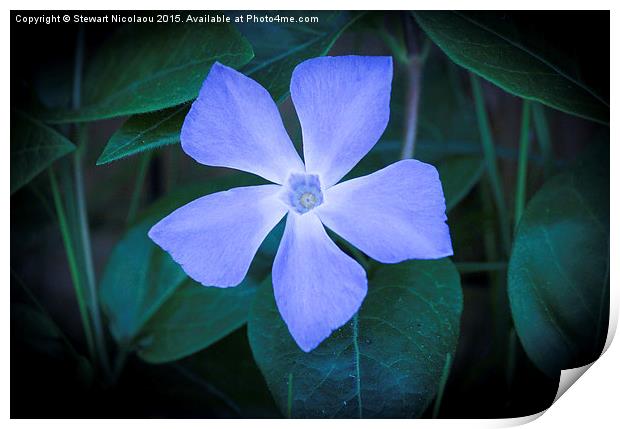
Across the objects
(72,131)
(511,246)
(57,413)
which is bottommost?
(57,413)

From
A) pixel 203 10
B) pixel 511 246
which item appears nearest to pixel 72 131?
pixel 203 10

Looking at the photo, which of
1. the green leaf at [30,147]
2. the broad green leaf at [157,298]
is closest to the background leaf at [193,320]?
the broad green leaf at [157,298]

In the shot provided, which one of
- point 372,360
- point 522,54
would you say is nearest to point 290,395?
point 372,360

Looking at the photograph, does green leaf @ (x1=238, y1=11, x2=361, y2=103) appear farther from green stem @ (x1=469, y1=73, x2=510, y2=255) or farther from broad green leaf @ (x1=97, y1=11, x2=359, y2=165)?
green stem @ (x1=469, y1=73, x2=510, y2=255)

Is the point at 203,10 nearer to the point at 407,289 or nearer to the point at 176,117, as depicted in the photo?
the point at 176,117

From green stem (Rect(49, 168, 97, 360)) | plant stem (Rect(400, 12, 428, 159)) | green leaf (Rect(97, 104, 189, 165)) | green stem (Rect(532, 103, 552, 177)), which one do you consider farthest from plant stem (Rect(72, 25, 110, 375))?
green stem (Rect(532, 103, 552, 177))

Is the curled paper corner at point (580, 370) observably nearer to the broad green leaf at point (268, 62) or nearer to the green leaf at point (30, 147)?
the broad green leaf at point (268, 62)
